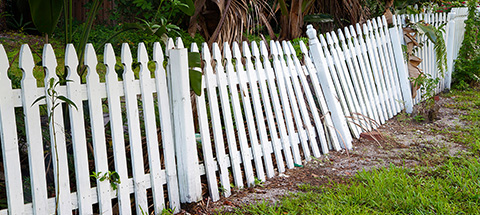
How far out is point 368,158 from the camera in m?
4.21

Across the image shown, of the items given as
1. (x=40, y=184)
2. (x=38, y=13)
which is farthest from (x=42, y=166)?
(x=38, y=13)

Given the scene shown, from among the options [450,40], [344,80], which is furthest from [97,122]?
[450,40]

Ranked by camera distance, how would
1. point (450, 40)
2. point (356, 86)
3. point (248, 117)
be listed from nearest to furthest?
point (248, 117) < point (356, 86) < point (450, 40)

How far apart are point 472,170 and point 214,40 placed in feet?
7.58

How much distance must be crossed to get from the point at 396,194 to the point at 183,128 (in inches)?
59.7

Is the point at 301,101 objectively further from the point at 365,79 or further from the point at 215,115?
the point at 365,79

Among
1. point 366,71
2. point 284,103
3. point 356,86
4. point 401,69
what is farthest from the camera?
point 401,69

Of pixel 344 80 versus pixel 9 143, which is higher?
pixel 344 80

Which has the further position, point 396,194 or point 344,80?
point 344,80

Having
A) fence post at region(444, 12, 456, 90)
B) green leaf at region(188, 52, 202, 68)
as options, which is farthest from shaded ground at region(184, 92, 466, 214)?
fence post at region(444, 12, 456, 90)

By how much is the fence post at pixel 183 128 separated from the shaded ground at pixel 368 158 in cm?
13

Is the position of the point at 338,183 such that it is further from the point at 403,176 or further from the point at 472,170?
the point at 472,170

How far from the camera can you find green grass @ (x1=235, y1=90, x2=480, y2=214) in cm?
302

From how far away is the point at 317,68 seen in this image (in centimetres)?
449
